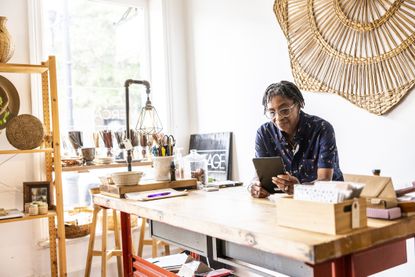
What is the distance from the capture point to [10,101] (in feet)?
9.85

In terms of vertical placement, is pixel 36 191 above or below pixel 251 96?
below

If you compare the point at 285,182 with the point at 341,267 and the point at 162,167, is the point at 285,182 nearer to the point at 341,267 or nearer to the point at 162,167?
the point at 341,267

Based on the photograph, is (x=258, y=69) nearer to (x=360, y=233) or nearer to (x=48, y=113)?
(x=48, y=113)

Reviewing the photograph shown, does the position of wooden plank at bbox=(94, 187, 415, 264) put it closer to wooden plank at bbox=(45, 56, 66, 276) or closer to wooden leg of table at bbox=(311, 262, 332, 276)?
wooden leg of table at bbox=(311, 262, 332, 276)

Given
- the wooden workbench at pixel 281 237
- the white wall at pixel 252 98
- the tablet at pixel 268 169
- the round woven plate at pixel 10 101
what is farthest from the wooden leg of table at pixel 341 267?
the round woven plate at pixel 10 101

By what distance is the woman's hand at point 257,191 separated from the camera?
6.06ft

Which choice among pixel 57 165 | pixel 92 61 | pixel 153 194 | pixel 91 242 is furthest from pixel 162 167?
pixel 92 61

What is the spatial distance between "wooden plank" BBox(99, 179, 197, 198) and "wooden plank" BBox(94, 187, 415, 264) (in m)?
0.13

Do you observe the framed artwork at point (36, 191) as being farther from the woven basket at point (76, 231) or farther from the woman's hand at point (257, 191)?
the woman's hand at point (257, 191)

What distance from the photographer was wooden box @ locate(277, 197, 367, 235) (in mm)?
1091

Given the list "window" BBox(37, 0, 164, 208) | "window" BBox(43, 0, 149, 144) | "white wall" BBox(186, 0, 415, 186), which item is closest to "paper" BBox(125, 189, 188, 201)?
"white wall" BBox(186, 0, 415, 186)

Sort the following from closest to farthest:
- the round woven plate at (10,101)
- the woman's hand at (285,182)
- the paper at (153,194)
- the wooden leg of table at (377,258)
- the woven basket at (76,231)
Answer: the wooden leg of table at (377,258) < the woman's hand at (285,182) < the paper at (153,194) < the round woven plate at (10,101) < the woven basket at (76,231)

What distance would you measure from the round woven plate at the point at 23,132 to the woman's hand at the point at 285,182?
178 centimetres

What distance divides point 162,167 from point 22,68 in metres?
1.32
